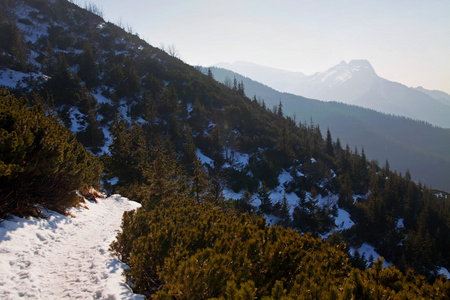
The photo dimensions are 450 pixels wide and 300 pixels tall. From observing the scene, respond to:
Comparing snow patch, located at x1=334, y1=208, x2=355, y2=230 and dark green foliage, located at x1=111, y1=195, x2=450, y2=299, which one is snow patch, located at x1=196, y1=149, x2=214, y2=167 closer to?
snow patch, located at x1=334, y1=208, x2=355, y2=230

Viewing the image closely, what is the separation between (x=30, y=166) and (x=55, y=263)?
114 inches

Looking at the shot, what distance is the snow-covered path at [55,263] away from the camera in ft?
14.8

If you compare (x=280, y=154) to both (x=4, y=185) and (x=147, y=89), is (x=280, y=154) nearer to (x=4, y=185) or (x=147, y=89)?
(x=147, y=89)

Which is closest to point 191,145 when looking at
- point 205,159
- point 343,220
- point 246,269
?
point 205,159

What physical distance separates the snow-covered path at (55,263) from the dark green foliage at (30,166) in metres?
0.61

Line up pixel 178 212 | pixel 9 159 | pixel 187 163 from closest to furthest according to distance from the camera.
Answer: pixel 9 159, pixel 178 212, pixel 187 163

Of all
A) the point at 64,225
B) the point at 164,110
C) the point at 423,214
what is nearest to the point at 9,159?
the point at 64,225

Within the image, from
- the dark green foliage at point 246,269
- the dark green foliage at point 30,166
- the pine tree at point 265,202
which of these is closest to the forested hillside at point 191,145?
the pine tree at point 265,202

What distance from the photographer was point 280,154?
53625mm

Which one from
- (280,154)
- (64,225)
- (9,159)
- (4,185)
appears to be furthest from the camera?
(280,154)

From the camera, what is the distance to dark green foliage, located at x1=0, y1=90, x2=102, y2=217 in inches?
225

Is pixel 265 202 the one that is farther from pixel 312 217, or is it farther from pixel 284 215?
pixel 312 217

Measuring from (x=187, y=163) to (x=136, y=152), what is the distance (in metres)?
21.1

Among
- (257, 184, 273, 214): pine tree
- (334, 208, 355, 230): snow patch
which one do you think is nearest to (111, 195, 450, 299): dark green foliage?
(257, 184, 273, 214): pine tree
